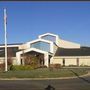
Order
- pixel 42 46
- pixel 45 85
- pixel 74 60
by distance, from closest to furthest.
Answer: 1. pixel 45 85
2. pixel 74 60
3. pixel 42 46

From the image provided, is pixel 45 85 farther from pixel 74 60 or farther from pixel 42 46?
pixel 42 46

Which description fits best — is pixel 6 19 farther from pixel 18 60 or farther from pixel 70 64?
pixel 70 64

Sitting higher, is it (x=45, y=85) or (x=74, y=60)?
(x=74, y=60)

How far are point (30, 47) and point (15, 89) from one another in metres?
43.2

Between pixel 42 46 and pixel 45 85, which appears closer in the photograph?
pixel 45 85

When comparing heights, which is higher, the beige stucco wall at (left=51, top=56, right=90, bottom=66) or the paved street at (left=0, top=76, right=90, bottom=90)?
the beige stucco wall at (left=51, top=56, right=90, bottom=66)

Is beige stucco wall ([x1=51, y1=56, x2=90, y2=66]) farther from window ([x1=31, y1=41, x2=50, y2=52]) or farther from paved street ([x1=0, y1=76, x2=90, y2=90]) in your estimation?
paved street ([x1=0, y1=76, x2=90, y2=90])

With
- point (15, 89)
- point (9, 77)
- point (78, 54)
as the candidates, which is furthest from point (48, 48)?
point (15, 89)

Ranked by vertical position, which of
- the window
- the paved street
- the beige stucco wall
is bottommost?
the paved street

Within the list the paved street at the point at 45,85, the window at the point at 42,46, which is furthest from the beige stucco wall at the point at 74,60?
the paved street at the point at 45,85

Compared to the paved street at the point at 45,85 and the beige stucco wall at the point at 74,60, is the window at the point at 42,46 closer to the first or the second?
the beige stucco wall at the point at 74,60

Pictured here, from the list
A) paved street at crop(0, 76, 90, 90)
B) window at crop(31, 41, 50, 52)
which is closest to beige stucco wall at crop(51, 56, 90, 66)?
window at crop(31, 41, 50, 52)

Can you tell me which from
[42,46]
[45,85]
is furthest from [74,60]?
[45,85]

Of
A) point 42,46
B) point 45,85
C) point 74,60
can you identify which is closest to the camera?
point 45,85
